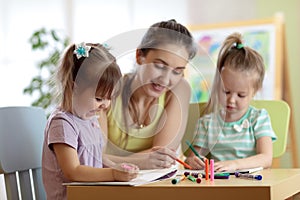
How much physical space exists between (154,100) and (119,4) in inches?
83.7

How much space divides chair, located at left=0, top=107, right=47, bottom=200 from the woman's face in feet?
1.30

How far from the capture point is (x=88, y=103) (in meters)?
1.44

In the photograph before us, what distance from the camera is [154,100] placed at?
170cm

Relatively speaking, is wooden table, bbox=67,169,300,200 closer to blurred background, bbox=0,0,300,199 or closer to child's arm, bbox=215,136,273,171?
child's arm, bbox=215,136,273,171

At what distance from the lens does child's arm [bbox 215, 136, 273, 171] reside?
5.03 feet

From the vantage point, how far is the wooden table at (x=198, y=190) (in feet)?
3.71

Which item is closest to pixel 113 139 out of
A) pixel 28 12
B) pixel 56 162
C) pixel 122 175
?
pixel 56 162

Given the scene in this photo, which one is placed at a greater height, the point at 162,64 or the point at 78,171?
the point at 162,64

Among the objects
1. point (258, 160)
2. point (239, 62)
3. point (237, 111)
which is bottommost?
point (258, 160)

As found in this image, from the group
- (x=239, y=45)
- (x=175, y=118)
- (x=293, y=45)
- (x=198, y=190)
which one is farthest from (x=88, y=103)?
(x=293, y=45)

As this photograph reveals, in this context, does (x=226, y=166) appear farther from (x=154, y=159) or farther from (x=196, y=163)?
(x=154, y=159)

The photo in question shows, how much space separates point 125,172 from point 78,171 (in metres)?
0.13

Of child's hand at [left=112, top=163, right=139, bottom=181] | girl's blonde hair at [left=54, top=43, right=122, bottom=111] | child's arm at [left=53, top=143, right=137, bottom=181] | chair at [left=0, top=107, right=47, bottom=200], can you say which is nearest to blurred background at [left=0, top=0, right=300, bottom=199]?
chair at [left=0, top=107, right=47, bottom=200]

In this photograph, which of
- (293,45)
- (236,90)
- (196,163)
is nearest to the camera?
(196,163)
